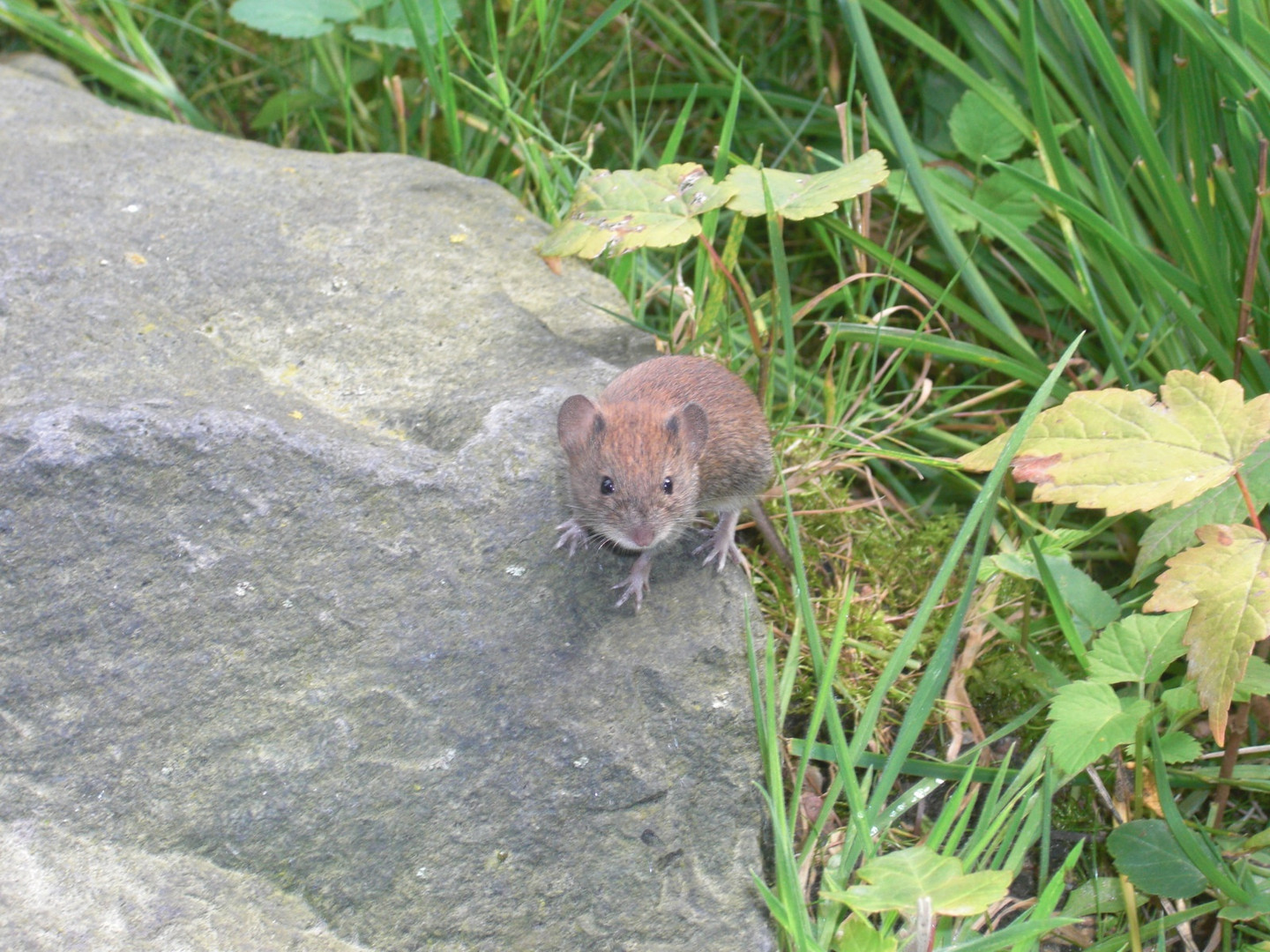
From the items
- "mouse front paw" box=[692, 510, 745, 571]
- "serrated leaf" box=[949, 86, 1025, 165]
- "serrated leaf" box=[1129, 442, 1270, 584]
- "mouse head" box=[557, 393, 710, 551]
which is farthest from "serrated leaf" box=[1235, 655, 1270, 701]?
"serrated leaf" box=[949, 86, 1025, 165]

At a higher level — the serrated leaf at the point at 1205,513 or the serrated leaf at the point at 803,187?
the serrated leaf at the point at 803,187

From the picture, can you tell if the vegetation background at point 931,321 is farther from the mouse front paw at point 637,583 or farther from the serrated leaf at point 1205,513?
the mouse front paw at point 637,583

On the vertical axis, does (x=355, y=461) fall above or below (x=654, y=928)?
above

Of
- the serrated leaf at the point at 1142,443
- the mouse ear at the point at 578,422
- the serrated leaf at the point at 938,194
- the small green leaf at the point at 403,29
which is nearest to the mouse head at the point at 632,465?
the mouse ear at the point at 578,422

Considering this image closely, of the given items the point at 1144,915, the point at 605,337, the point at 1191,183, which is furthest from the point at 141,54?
the point at 1144,915

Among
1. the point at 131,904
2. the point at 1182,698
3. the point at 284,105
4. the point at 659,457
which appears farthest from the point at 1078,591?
the point at 284,105

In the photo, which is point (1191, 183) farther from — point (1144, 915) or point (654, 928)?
point (654, 928)

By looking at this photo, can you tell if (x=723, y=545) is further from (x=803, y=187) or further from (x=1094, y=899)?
(x=1094, y=899)
